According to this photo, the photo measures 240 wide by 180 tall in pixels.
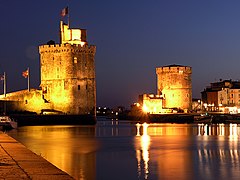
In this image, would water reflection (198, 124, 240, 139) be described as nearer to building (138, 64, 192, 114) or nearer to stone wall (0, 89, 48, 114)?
stone wall (0, 89, 48, 114)

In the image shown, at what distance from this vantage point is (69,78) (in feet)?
138

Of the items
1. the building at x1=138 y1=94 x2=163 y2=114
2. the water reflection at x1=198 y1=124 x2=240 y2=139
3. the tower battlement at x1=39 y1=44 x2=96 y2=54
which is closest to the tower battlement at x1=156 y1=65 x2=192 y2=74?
the building at x1=138 y1=94 x2=163 y2=114

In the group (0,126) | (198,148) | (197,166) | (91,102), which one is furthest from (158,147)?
(91,102)

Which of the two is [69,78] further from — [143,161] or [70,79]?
[143,161]

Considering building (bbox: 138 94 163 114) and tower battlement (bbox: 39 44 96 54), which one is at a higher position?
tower battlement (bbox: 39 44 96 54)

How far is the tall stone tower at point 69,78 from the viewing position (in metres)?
42.2

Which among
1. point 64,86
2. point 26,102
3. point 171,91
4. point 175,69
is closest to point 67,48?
point 64,86

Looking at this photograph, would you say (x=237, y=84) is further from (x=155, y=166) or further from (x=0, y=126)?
(x=155, y=166)

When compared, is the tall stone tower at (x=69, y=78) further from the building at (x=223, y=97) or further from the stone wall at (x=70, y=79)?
the building at (x=223, y=97)

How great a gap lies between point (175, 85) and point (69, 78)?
16.1 meters

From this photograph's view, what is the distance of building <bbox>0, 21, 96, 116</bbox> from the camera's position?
138 ft

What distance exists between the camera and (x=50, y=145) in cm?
2297

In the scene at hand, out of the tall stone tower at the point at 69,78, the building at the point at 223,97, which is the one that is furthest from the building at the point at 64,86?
the building at the point at 223,97

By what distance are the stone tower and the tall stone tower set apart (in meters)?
13.9
